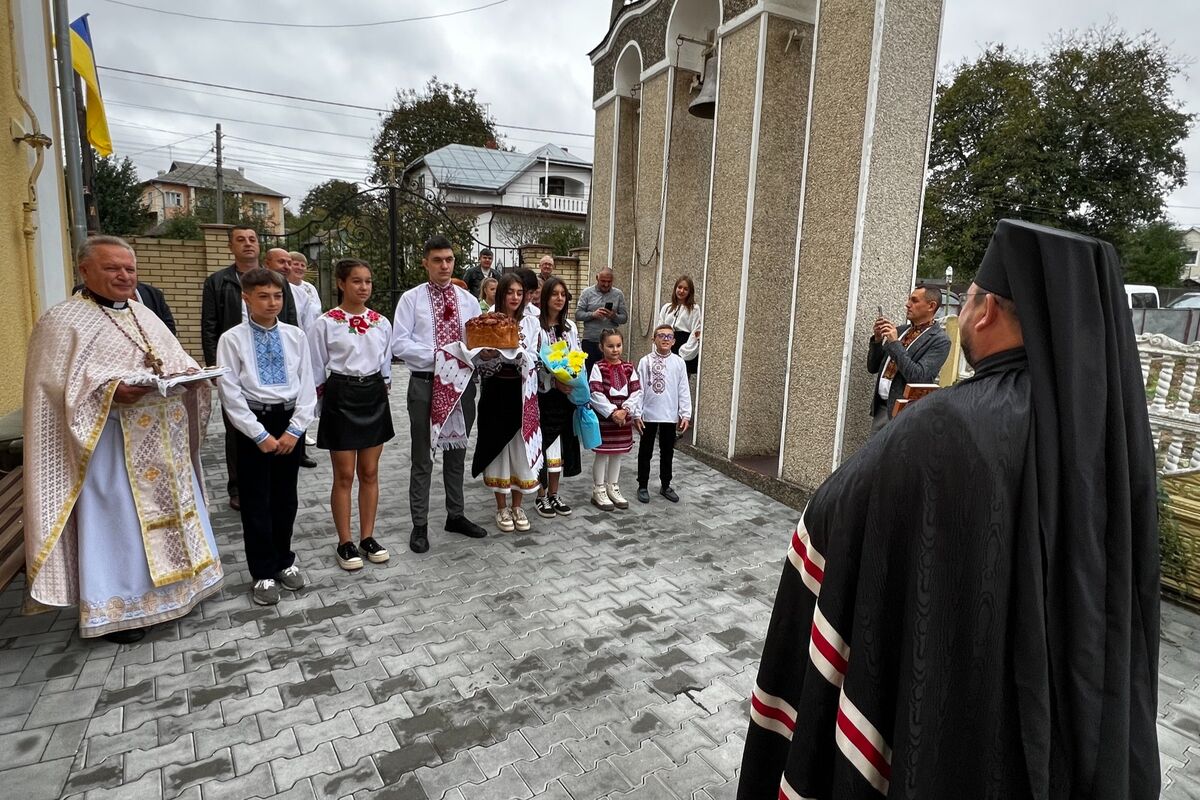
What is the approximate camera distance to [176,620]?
12.5 feet

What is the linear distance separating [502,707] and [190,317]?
9.69 m

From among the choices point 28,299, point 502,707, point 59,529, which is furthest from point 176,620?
point 28,299

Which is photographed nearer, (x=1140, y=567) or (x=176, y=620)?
(x=1140, y=567)

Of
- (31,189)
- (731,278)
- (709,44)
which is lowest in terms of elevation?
(731,278)

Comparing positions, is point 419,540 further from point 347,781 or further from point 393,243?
point 393,243

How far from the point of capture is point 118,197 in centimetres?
2872

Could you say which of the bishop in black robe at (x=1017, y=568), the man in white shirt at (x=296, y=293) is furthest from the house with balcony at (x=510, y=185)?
the bishop in black robe at (x=1017, y=568)

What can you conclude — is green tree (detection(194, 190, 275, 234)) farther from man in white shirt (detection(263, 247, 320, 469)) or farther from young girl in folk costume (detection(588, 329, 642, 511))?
young girl in folk costume (detection(588, 329, 642, 511))

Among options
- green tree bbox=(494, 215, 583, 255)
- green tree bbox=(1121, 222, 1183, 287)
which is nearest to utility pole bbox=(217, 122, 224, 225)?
green tree bbox=(494, 215, 583, 255)

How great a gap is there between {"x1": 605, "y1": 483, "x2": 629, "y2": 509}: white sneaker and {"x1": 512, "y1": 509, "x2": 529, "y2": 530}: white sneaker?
0.89 m

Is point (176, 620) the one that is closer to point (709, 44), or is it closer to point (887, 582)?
point (887, 582)

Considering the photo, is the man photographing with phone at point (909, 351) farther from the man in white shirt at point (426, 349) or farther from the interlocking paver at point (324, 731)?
the interlocking paver at point (324, 731)

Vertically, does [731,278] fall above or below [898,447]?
above

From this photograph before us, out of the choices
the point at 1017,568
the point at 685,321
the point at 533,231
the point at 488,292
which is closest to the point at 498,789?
the point at 1017,568
